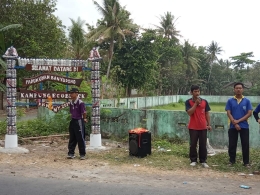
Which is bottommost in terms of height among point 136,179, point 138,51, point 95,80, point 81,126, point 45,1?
point 136,179

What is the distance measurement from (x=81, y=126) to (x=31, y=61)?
2.87 m

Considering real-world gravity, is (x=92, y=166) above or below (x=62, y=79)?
below

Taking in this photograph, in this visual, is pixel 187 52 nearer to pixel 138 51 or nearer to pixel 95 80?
pixel 138 51

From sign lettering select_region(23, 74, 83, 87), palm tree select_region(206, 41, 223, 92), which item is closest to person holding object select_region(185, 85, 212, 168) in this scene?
Result: sign lettering select_region(23, 74, 83, 87)

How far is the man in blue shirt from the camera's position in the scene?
22.3 ft

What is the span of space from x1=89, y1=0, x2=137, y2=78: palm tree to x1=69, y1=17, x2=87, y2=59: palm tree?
166cm

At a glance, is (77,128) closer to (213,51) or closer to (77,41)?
(77,41)

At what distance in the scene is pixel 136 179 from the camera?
5.84 metres

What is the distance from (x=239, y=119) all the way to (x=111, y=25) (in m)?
25.4

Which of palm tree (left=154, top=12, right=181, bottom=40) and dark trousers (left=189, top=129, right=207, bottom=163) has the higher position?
palm tree (left=154, top=12, right=181, bottom=40)

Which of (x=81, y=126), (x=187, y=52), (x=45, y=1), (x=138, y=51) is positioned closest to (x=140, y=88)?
(x=138, y=51)

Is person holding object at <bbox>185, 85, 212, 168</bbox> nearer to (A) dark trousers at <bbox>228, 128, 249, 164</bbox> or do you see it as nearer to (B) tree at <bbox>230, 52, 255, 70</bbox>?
(A) dark trousers at <bbox>228, 128, 249, 164</bbox>

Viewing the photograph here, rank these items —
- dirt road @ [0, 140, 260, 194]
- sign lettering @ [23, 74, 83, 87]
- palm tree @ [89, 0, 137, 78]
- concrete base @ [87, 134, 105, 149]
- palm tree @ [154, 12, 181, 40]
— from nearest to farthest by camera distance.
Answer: dirt road @ [0, 140, 260, 194]
concrete base @ [87, 134, 105, 149]
sign lettering @ [23, 74, 83, 87]
palm tree @ [89, 0, 137, 78]
palm tree @ [154, 12, 181, 40]

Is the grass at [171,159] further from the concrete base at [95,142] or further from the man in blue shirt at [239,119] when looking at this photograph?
the concrete base at [95,142]
